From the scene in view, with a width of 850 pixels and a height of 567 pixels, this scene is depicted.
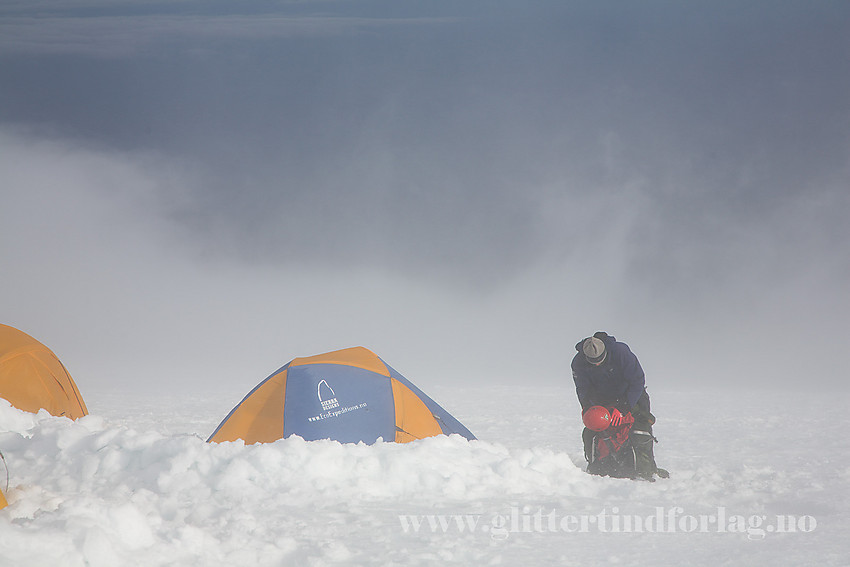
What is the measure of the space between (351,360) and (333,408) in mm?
484

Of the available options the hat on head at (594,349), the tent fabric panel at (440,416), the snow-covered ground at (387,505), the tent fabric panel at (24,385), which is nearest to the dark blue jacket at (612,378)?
the hat on head at (594,349)

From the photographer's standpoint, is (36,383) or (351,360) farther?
(36,383)

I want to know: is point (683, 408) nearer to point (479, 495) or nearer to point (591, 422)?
point (591, 422)

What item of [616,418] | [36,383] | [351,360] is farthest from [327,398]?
[36,383]

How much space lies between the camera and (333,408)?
4.42 meters

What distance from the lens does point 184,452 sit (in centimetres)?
375

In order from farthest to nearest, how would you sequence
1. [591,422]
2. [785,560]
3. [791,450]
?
[791,450] < [591,422] < [785,560]

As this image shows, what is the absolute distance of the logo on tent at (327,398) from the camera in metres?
4.42

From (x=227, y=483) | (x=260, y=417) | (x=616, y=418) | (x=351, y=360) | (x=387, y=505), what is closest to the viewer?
(x=387, y=505)

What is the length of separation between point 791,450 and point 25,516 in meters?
5.45

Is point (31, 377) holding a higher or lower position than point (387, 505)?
higher

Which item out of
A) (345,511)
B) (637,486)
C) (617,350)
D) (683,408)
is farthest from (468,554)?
(683,408)

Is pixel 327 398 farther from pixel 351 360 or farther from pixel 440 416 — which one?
pixel 440 416

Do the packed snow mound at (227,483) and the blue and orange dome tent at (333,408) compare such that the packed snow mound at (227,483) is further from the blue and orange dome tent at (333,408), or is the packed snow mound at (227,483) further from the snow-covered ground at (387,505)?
the blue and orange dome tent at (333,408)
